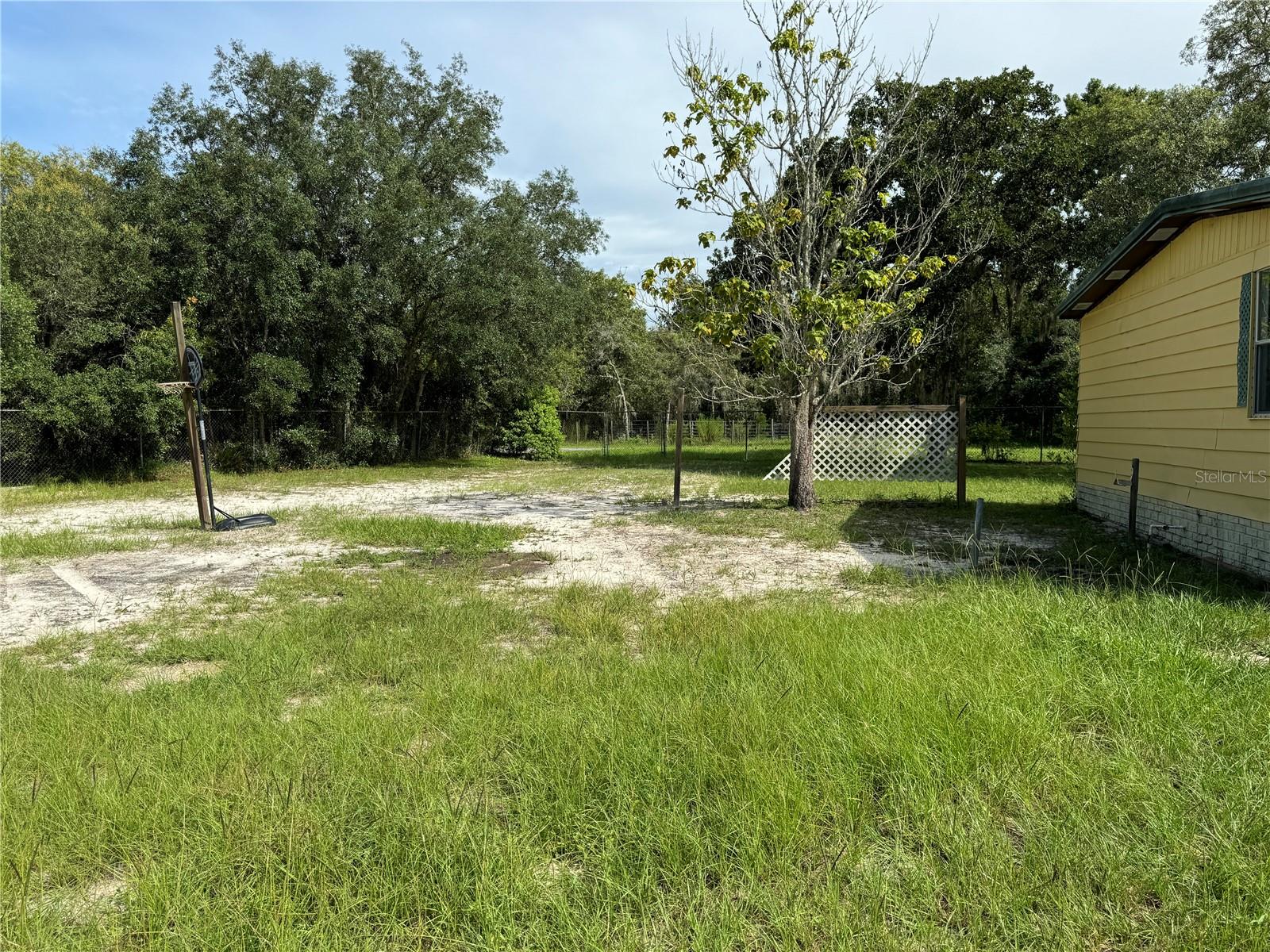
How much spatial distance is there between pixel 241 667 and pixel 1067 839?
3560 millimetres

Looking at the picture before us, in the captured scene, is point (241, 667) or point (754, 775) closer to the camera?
point (754, 775)

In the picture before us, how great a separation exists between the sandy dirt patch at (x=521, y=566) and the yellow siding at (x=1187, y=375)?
7.62 feet

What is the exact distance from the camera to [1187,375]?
6.53 metres

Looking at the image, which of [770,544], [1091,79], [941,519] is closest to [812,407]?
[941,519]

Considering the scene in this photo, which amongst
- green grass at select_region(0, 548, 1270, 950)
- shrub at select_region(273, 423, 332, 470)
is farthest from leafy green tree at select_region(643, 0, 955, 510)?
shrub at select_region(273, 423, 332, 470)

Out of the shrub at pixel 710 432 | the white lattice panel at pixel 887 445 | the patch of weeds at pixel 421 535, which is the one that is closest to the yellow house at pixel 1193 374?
the white lattice panel at pixel 887 445

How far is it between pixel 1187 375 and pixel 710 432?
24506 mm

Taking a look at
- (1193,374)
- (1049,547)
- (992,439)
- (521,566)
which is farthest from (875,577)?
(992,439)

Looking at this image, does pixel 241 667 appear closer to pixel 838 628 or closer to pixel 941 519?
pixel 838 628

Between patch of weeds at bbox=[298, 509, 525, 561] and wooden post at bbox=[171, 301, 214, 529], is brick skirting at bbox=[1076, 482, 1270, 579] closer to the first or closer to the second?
patch of weeds at bbox=[298, 509, 525, 561]

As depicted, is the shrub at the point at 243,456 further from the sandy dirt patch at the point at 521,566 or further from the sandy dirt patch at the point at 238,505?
the sandy dirt patch at the point at 521,566

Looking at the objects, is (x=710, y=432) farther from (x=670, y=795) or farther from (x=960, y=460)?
(x=670, y=795)

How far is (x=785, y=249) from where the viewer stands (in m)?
10.5

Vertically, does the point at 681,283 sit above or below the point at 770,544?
above
